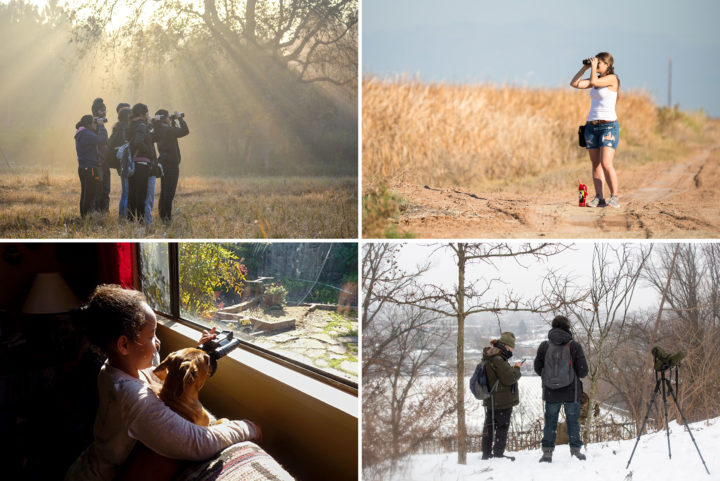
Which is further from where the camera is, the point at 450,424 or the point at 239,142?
the point at 239,142

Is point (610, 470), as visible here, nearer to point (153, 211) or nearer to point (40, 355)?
point (153, 211)

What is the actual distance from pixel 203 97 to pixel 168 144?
0.39 meters

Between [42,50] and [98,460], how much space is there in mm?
2945

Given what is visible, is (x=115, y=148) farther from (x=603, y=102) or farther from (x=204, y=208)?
(x=603, y=102)

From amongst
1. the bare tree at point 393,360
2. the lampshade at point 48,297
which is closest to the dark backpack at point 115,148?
the lampshade at point 48,297

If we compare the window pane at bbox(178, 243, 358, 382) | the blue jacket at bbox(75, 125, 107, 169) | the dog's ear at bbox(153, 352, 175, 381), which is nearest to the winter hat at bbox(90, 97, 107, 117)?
the blue jacket at bbox(75, 125, 107, 169)

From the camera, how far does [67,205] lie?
346 cm

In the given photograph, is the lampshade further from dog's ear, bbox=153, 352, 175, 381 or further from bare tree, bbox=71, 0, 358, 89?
dog's ear, bbox=153, 352, 175, 381

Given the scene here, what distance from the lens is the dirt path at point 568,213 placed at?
→ 9.36 ft

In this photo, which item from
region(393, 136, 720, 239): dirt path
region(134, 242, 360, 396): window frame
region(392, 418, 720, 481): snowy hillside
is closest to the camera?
region(134, 242, 360, 396): window frame

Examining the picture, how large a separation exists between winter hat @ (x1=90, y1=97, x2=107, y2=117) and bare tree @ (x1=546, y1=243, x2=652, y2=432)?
296 cm

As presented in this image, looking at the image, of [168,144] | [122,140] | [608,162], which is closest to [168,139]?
[168,144]

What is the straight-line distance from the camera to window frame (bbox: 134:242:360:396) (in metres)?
2.30

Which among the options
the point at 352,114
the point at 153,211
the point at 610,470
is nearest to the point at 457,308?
the point at 610,470
